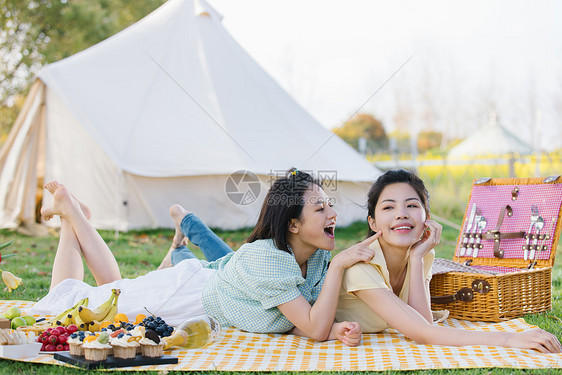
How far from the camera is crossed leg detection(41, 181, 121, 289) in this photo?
276 cm

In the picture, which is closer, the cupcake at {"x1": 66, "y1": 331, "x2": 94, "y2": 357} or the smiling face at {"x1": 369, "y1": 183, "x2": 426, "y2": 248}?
the cupcake at {"x1": 66, "y1": 331, "x2": 94, "y2": 357}

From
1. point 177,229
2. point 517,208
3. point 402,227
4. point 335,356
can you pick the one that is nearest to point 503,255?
point 517,208

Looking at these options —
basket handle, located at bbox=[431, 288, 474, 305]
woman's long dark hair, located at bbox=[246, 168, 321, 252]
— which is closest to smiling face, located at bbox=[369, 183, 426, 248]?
woman's long dark hair, located at bbox=[246, 168, 321, 252]

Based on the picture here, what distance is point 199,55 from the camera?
6.48 m

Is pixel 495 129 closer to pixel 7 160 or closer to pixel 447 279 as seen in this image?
pixel 7 160

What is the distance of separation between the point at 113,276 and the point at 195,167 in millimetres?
3304

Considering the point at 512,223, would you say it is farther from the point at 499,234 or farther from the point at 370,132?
the point at 370,132

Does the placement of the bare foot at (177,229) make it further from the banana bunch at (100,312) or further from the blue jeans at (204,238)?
the banana bunch at (100,312)

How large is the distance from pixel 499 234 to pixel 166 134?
4054 mm

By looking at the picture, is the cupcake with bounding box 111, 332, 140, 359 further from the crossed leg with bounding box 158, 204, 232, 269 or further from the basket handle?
the basket handle

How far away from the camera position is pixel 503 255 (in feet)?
10.0

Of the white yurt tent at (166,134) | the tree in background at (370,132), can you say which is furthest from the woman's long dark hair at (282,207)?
the tree in background at (370,132)

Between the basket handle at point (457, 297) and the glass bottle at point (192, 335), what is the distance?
1.11m

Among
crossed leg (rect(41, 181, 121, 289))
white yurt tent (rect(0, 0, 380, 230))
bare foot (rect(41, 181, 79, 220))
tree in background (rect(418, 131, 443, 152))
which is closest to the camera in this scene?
crossed leg (rect(41, 181, 121, 289))
